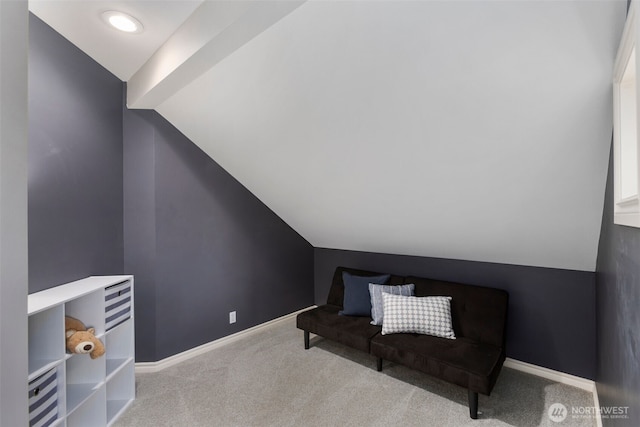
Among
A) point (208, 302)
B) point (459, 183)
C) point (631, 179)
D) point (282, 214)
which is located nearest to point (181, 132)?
point (282, 214)

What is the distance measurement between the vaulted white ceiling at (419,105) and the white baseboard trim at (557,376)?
86cm

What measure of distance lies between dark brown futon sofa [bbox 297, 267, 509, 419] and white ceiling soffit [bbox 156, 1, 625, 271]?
0.37 meters

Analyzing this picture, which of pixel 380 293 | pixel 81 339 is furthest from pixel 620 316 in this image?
pixel 81 339

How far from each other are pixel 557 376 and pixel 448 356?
104 cm

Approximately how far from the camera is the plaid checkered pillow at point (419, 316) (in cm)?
259

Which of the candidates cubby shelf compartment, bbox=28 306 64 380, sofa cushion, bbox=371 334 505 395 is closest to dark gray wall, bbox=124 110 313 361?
cubby shelf compartment, bbox=28 306 64 380

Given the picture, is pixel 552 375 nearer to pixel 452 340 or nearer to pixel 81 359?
pixel 452 340

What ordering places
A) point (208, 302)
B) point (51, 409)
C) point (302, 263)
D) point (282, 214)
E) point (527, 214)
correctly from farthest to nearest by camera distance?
point (302, 263)
point (282, 214)
point (208, 302)
point (527, 214)
point (51, 409)

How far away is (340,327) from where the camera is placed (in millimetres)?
2861

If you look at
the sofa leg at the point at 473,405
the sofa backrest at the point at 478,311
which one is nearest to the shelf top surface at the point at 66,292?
the sofa leg at the point at 473,405

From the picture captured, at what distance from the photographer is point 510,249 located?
2518 mm

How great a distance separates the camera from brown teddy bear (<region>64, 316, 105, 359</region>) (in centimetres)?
177

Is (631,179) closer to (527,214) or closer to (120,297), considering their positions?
(527,214)

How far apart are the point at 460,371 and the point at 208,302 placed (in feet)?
7.34
